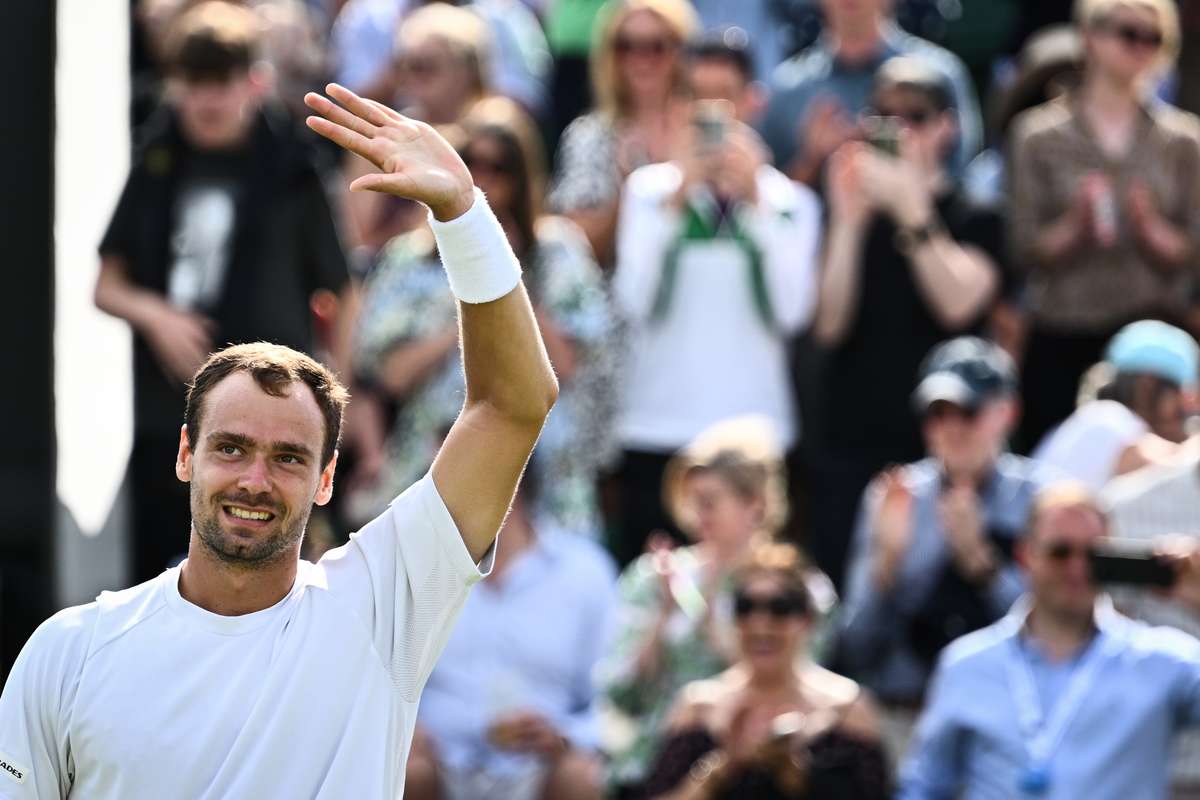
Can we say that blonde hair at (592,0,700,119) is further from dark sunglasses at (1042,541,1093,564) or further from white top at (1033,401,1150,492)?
dark sunglasses at (1042,541,1093,564)

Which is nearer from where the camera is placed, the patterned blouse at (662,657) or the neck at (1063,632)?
the neck at (1063,632)

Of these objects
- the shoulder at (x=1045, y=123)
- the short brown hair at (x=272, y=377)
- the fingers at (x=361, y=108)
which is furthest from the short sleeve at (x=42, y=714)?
the shoulder at (x=1045, y=123)

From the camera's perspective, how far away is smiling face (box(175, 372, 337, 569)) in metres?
3.78

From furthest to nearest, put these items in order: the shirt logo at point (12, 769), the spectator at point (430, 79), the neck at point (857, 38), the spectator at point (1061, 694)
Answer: the neck at point (857, 38), the spectator at point (430, 79), the spectator at point (1061, 694), the shirt logo at point (12, 769)

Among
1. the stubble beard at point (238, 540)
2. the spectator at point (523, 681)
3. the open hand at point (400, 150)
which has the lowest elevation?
the spectator at point (523, 681)

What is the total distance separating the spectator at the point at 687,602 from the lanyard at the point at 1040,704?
0.97 metres

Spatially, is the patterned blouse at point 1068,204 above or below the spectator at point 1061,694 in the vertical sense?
above

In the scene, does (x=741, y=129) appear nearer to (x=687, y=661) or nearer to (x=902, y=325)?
(x=902, y=325)

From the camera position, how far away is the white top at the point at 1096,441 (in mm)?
8008

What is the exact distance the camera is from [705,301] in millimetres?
8688

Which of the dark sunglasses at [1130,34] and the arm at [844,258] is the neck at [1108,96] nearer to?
the dark sunglasses at [1130,34]

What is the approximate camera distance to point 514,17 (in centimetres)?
1062

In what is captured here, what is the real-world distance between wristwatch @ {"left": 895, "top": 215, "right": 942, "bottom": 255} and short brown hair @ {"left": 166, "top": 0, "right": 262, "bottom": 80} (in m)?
2.40

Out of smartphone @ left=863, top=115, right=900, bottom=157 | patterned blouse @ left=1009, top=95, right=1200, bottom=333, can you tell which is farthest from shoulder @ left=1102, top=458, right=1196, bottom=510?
smartphone @ left=863, top=115, right=900, bottom=157
